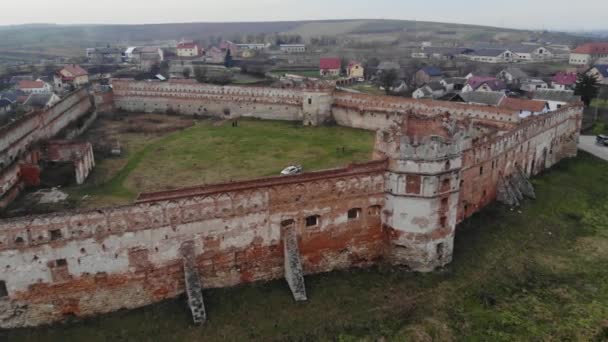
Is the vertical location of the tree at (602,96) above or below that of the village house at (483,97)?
below

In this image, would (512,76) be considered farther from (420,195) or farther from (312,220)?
(312,220)

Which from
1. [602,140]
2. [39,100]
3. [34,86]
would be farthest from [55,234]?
[34,86]

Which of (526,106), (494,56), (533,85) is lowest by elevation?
(533,85)

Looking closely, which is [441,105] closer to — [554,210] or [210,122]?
[554,210]

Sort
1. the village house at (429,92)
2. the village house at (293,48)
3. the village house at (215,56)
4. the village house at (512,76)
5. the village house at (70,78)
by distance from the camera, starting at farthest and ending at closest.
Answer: the village house at (293,48) < the village house at (215,56) < the village house at (70,78) < the village house at (512,76) < the village house at (429,92)

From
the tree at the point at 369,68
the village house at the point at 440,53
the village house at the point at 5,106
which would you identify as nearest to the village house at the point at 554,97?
the tree at the point at 369,68

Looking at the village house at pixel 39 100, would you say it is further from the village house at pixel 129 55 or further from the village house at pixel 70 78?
the village house at pixel 129 55

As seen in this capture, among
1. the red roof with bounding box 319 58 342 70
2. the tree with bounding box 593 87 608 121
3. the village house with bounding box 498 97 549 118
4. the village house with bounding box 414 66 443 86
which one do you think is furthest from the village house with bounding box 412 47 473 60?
the village house with bounding box 498 97 549 118
